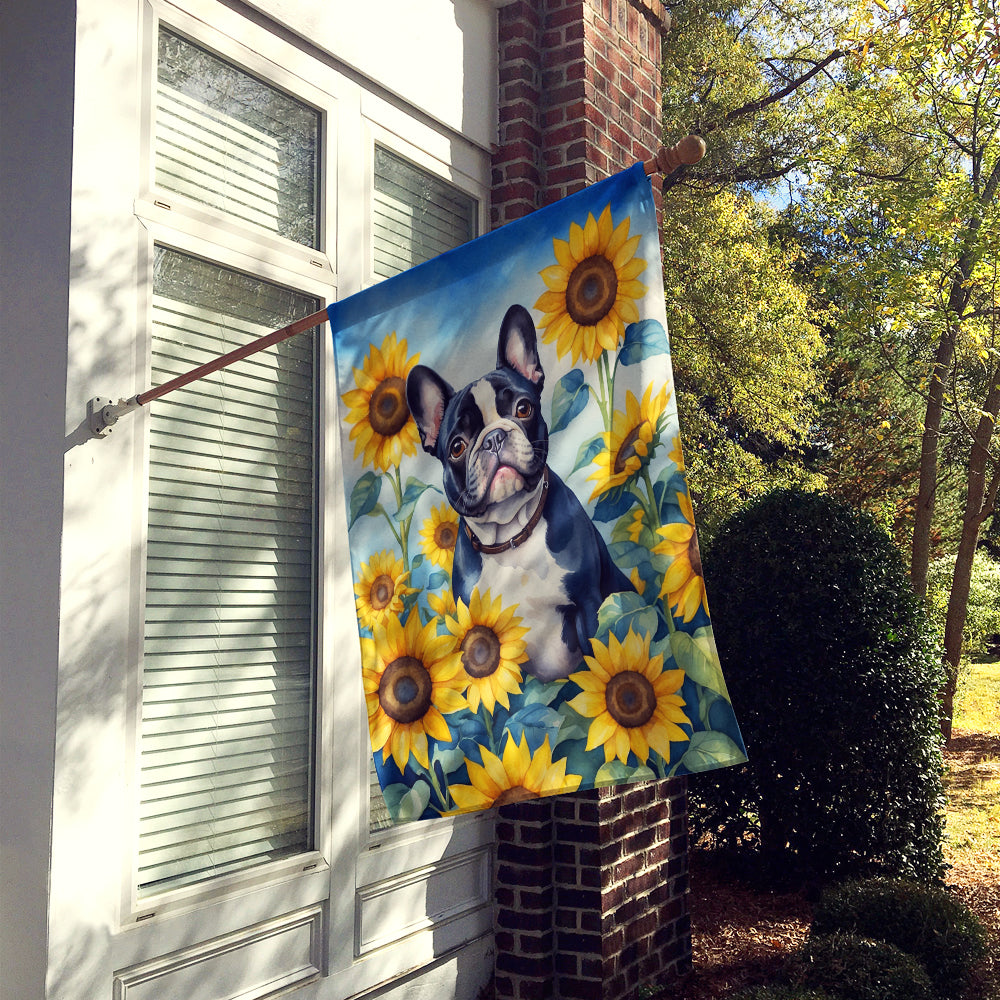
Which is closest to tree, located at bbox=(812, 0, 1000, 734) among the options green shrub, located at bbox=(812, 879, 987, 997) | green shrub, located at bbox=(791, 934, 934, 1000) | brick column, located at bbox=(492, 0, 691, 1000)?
brick column, located at bbox=(492, 0, 691, 1000)

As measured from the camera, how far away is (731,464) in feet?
38.5

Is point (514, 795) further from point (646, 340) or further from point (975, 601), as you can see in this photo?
point (975, 601)

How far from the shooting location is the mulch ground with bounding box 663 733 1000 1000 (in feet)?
14.9

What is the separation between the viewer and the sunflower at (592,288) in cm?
225

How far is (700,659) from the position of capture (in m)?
2.15

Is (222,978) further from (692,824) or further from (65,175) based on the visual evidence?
(692,824)

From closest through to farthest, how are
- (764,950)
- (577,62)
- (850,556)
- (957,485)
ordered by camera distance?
(577,62) → (764,950) → (850,556) → (957,485)

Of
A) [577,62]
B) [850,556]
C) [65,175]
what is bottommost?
[850,556]

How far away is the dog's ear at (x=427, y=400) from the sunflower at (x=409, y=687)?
0.46 meters

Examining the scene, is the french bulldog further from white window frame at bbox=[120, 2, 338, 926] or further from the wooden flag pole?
white window frame at bbox=[120, 2, 338, 926]

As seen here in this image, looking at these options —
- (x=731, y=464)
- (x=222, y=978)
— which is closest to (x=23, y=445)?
(x=222, y=978)

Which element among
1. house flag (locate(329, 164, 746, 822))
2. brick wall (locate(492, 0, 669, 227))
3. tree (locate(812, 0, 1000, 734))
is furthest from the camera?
tree (locate(812, 0, 1000, 734))

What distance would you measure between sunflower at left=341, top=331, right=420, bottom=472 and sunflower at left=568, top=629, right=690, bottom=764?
0.72 metres

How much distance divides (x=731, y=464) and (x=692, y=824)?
20.6 ft
